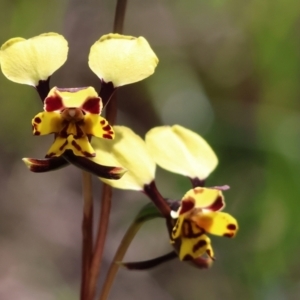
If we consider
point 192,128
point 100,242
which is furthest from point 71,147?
point 192,128

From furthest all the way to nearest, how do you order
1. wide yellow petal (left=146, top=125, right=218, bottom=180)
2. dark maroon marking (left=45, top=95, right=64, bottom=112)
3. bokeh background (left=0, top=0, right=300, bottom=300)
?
1. bokeh background (left=0, top=0, right=300, bottom=300)
2. wide yellow petal (left=146, top=125, right=218, bottom=180)
3. dark maroon marking (left=45, top=95, right=64, bottom=112)

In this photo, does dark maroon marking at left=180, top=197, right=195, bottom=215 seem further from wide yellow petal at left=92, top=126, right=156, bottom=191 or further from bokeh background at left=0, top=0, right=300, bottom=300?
bokeh background at left=0, top=0, right=300, bottom=300

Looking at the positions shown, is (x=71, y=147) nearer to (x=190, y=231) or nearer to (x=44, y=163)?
(x=44, y=163)

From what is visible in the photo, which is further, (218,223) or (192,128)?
(192,128)

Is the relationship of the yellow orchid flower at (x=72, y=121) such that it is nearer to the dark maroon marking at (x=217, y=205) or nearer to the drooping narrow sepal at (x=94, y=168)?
the drooping narrow sepal at (x=94, y=168)

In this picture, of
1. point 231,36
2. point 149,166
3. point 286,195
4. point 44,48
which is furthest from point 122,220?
point 44,48

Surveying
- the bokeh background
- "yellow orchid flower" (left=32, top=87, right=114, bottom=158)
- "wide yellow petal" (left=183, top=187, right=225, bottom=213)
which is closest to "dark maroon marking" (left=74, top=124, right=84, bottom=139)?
"yellow orchid flower" (left=32, top=87, right=114, bottom=158)

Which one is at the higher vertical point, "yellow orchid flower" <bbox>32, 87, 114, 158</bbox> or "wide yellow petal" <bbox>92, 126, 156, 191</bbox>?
"yellow orchid flower" <bbox>32, 87, 114, 158</bbox>
